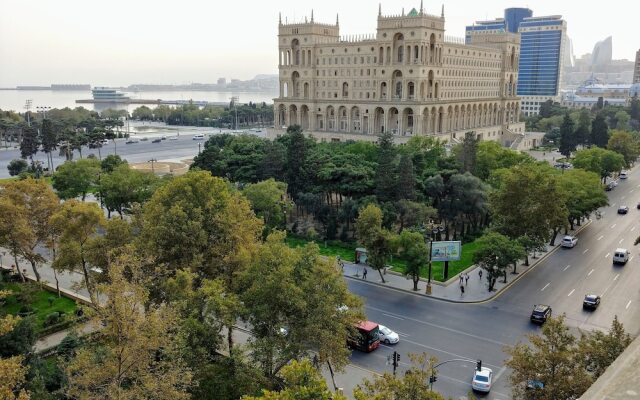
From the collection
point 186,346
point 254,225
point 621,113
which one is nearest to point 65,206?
point 254,225

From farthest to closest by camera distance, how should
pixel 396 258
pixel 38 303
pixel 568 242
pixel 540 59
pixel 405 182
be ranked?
pixel 540 59 < pixel 405 182 < pixel 568 242 < pixel 396 258 < pixel 38 303

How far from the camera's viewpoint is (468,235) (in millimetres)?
48406

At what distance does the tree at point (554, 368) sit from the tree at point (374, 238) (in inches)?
677

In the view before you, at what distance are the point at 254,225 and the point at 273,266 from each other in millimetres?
5476

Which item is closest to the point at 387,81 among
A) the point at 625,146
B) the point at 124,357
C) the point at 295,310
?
the point at 625,146

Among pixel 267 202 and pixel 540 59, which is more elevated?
pixel 540 59

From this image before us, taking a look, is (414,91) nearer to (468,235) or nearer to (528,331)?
(468,235)

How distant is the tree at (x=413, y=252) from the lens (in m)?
34.2

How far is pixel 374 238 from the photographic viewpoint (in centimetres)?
3609

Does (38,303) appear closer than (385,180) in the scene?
Yes

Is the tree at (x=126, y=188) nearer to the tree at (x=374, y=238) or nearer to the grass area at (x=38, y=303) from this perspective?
the grass area at (x=38, y=303)

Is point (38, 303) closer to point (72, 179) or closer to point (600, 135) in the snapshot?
point (72, 179)

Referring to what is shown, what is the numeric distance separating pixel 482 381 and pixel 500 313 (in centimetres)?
916

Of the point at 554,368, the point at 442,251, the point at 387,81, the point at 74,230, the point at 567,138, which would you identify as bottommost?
the point at 442,251
